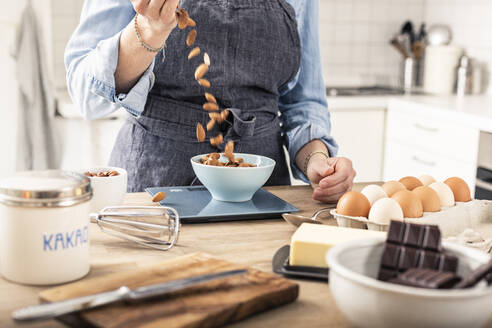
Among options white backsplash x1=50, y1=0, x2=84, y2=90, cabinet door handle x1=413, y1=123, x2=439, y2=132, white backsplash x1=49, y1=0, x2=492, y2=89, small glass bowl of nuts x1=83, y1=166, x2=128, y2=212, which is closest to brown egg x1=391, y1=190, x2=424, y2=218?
small glass bowl of nuts x1=83, y1=166, x2=128, y2=212

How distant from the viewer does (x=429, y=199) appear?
95cm

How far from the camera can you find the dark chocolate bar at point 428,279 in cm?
55

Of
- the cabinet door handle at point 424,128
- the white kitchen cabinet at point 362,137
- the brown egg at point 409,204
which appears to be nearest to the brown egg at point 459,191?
the brown egg at point 409,204

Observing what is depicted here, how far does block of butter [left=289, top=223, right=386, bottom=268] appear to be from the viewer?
739 mm

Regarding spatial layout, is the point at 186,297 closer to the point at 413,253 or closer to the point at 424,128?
the point at 413,253

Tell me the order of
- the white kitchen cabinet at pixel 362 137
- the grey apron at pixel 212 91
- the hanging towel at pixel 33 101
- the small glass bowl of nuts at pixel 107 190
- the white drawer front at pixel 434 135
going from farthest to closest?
the white kitchen cabinet at pixel 362 137 → the hanging towel at pixel 33 101 → the white drawer front at pixel 434 135 → the grey apron at pixel 212 91 → the small glass bowl of nuts at pixel 107 190

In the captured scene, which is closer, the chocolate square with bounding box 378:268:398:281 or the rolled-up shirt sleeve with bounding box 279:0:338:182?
the chocolate square with bounding box 378:268:398:281

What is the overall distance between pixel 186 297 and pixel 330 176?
592 millimetres

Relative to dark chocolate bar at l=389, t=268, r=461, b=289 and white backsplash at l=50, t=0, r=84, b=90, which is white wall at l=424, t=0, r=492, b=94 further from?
dark chocolate bar at l=389, t=268, r=461, b=289

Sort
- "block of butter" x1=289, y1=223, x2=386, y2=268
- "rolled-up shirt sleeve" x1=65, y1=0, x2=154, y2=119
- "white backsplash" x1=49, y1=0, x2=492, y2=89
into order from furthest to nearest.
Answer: "white backsplash" x1=49, y1=0, x2=492, y2=89 < "rolled-up shirt sleeve" x1=65, y1=0, x2=154, y2=119 < "block of butter" x1=289, y1=223, x2=386, y2=268

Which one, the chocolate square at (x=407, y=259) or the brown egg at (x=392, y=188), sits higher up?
the chocolate square at (x=407, y=259)

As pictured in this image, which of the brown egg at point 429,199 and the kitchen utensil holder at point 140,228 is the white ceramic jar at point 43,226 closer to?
the kitchen utensil holder at point 140,228

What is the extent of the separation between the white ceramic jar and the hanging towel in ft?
6.07

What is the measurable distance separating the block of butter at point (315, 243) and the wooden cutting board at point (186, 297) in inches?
2.3
